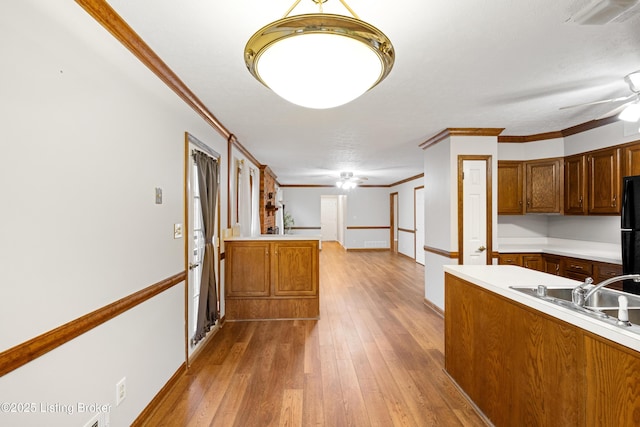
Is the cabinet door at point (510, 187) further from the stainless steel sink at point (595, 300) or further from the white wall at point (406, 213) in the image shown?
the white wall at point (406, 213)

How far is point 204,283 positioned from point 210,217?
692 millimetres

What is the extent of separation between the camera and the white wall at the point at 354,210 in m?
10.3

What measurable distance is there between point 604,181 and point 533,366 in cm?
318

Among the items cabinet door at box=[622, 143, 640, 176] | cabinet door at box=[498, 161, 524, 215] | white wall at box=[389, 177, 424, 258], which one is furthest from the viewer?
white wall at box=[389, 177, 424, 258]

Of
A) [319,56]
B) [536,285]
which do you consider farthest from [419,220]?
[319,56]

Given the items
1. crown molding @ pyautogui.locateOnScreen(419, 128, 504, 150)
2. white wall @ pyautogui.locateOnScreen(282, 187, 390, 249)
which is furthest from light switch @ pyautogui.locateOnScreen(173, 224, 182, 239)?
white wall @ pyautogui.locateOnScreen(282, 187, 390, 249)

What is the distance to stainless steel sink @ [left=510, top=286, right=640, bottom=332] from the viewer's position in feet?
4.60

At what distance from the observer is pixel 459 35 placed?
1.75 meters

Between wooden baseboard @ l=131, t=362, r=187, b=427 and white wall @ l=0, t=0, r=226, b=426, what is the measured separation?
0.06 metres

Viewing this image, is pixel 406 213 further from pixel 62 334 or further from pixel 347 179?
pixel 62 334

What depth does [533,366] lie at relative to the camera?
156 centimetres

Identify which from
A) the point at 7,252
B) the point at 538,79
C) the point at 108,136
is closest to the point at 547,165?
the point at 538,79

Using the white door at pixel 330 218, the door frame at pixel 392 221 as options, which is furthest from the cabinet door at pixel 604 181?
the white door at pixel 330 218

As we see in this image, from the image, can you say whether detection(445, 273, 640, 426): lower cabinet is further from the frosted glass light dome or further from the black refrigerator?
the black refrigerator
